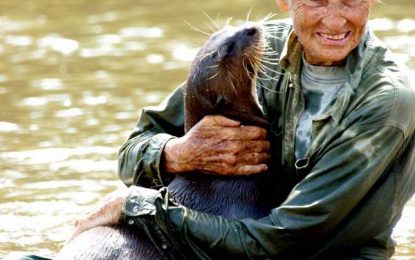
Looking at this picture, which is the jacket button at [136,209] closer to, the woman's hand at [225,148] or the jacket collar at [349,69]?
the woman's hand at [225,148]

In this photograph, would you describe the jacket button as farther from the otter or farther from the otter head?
the otter head

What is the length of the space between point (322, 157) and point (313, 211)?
227 mm

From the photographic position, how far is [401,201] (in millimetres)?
4926

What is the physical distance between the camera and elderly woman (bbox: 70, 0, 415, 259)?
4738 mm

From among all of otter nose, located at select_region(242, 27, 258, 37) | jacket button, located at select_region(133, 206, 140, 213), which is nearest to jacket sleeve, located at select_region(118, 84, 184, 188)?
jacket button, located at select_region(133, 206, 140, 213)

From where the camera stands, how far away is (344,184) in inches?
186

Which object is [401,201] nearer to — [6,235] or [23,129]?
[6,235]

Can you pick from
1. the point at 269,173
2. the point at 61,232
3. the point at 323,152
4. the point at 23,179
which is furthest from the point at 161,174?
the point at 23,179

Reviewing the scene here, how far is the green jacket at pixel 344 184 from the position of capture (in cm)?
473

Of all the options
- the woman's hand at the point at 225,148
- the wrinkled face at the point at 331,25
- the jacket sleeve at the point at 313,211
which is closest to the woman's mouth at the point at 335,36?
the wrinkled face at the point at 331,25

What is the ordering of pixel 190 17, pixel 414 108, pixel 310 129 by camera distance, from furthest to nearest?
pixel 190 17 < pixel 310 129 < pixel 414 108

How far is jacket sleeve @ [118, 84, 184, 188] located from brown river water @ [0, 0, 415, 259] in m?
1.11

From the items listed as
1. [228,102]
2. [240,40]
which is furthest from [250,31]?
[228,102]

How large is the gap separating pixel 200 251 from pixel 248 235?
0.70ft
